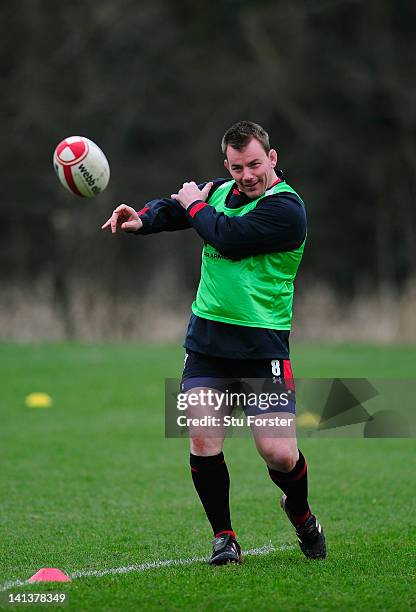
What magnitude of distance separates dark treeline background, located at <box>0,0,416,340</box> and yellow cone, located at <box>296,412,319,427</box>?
16972 mm

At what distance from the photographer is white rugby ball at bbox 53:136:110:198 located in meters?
5.86

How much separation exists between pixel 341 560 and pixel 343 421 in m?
5.67

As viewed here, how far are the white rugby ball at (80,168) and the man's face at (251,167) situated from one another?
111cm

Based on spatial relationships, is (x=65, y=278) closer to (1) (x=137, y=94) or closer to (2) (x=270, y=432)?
(1) (x=137, y=94)

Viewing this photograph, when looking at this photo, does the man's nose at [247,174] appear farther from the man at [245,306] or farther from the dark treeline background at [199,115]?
the dark treeline background at [199,115]

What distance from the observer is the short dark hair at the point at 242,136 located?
4.89 metres

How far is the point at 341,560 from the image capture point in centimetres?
520

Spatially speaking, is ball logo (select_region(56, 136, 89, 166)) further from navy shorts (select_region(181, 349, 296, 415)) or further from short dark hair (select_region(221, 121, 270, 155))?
navy shorts (select_region(181, 349, 296, 415))

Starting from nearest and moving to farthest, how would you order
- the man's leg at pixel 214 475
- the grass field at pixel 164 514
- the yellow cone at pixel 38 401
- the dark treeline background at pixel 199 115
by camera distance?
the grass field at pixel 164 514, the man's leg at pixel 214 475, the yellow cone at pixel 38 401, the dark treeline background at pixel 199 115

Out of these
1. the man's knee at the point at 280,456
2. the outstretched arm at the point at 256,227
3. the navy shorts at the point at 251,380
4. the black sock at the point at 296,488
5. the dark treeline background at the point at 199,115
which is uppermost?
the dark treeline background at the point at 199,115

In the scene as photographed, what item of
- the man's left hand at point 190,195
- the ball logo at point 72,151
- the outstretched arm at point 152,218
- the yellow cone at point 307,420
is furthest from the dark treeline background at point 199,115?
the man's left hand at point 190,195

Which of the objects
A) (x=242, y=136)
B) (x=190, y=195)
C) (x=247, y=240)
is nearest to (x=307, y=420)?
(x=190, y=195)

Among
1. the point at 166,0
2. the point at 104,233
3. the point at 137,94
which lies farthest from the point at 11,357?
the point at 166,0

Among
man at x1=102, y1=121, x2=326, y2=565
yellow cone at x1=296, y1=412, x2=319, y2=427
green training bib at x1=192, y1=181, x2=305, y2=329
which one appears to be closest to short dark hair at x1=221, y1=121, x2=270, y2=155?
man at x1=102, y1=121, x2=326, y2=565
